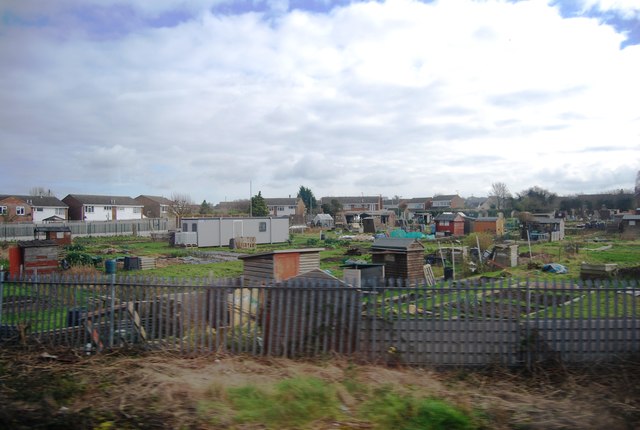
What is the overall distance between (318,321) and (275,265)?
19.5 feet

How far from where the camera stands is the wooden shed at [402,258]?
19.2 meters

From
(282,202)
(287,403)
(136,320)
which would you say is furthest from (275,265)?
(282,202)

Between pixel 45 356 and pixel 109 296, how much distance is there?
1344 millimetres

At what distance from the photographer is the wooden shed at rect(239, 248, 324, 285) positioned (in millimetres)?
13062

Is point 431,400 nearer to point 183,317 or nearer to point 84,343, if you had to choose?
point 183,317

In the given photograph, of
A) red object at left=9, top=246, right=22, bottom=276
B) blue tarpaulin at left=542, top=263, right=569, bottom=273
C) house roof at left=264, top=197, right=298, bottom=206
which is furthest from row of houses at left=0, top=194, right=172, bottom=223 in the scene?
blue tarpaulin at left=542, top=263, right=569, bottom=273

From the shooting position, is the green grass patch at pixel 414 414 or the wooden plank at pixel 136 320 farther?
the wooden plank at pixel 136 320

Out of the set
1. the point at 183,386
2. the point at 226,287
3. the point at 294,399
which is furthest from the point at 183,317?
the point at 294,399

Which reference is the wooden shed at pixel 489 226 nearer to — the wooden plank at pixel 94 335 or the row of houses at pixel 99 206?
the row of houses at pixel 99 206

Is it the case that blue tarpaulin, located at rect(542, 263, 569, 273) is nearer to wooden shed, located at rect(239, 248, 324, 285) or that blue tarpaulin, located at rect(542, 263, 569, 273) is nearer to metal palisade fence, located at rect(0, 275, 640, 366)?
wooden shed, located at rect(239, 248, 324, 285)

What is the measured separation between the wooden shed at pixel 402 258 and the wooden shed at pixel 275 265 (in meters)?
6.46

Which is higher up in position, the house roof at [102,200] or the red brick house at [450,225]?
the house roof at [102,200]

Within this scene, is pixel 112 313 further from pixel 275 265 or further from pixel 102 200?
pixel 102 200

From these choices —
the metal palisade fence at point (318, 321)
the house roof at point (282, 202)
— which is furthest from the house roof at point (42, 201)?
the metal palisade fence at point (318, 321)
